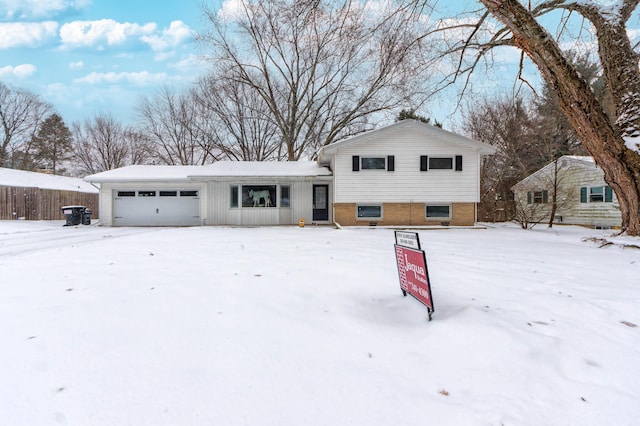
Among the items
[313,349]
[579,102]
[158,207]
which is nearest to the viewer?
[313,349]

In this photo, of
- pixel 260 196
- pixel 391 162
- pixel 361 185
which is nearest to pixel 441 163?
pixel 391 162

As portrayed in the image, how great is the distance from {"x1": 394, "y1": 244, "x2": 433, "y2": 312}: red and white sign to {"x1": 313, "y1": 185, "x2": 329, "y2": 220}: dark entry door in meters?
12.0

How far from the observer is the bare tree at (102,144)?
102 feet

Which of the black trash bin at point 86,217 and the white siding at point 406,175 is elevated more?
the white siding at point 406,175

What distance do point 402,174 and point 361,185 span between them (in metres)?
1.91

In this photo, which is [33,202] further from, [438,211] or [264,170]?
[438,211]

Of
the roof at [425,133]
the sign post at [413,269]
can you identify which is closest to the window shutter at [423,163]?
the roof at [425,133]

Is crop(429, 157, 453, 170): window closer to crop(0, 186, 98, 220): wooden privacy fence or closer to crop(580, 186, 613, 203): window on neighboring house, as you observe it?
crop(580, 186, 613, 203): window on neighboring house

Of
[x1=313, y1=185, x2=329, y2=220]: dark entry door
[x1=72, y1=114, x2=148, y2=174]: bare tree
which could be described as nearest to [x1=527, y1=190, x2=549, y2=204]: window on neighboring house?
[x1=313, y1=185, x2=329, y2=220]: dark entry door

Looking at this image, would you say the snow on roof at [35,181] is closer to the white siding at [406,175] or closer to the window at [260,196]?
the window at [260,196]

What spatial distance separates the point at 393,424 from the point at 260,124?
26.4 metres

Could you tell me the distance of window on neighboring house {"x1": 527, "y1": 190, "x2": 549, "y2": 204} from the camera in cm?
1905

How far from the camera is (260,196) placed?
51.4ft

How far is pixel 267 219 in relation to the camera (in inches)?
612
